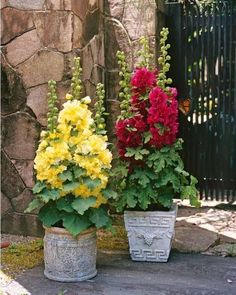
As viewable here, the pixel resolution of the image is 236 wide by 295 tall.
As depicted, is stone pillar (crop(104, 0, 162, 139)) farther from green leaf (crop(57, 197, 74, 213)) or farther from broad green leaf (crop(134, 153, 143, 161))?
green leaf (crop(57, 197, 74, 213))

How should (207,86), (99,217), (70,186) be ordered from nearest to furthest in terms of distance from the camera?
(70,186) < (99,217) < (207,86)

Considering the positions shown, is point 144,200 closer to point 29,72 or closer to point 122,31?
point 29,72

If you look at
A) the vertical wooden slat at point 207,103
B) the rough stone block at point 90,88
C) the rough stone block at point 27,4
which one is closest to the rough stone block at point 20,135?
the rough stone block at point 90,88

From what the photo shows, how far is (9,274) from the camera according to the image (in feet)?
11.7

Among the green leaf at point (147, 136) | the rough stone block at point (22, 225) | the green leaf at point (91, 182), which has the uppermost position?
the green leaf at point (147, 136)

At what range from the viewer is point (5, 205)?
4.39m

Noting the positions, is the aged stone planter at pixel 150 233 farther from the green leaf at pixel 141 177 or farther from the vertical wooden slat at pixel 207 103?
the vertical wooden slat at pixel 207 103

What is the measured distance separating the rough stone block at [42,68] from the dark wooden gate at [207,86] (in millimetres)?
1481

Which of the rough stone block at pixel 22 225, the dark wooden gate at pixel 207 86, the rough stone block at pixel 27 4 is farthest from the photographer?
the dark wooden gate at pixel 207 86

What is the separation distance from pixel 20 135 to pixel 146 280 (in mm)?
1524

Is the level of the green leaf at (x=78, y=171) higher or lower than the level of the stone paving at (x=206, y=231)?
higher

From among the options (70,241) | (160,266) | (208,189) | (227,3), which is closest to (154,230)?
(160,266)

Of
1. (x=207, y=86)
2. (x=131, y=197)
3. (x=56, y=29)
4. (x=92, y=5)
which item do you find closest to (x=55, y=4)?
(x=56, y=29)

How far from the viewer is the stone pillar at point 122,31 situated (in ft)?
16.1
